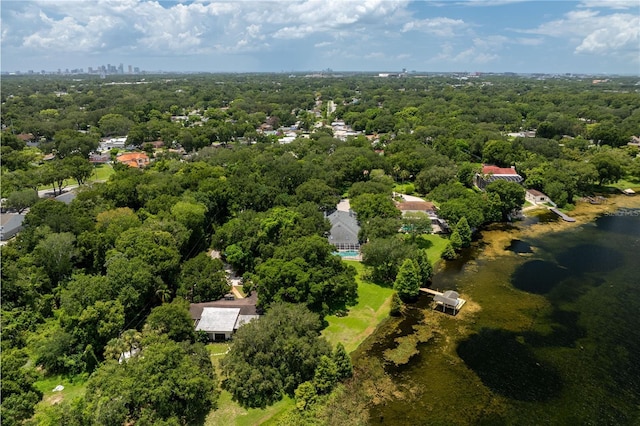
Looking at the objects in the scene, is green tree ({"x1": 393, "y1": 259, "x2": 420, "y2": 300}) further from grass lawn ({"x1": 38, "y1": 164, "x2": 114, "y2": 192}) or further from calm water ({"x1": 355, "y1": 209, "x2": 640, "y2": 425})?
grass lawn ({"x1": 38, "y1": 164, "x2": 114, "y2": 192})

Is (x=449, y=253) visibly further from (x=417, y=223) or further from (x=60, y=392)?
(x=60, y=392)

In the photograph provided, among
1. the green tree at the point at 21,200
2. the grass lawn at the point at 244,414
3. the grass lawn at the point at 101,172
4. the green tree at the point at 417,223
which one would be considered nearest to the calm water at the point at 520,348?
the green tree at the point at 417,223

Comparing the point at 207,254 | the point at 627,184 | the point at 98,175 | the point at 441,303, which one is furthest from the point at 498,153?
the point at 98,175

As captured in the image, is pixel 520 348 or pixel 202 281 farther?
pixel 202 281

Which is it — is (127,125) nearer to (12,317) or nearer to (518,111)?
(12,317)

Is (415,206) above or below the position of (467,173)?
below

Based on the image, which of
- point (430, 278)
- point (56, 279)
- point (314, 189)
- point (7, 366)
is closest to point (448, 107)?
point (314, 189)
